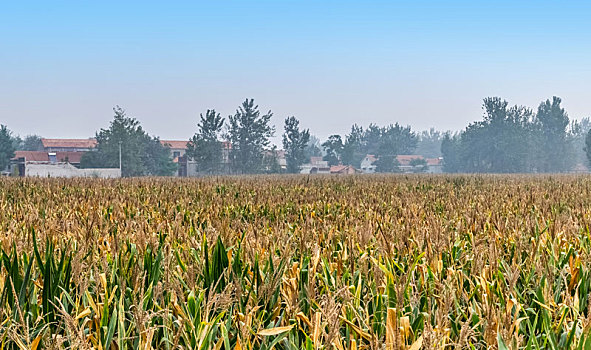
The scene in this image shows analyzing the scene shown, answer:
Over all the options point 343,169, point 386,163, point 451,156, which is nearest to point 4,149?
point 343,169

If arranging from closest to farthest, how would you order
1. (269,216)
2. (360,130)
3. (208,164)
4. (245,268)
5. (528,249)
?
(245,268) < (528,249) < (269,216) < (208,164) < (360,130)

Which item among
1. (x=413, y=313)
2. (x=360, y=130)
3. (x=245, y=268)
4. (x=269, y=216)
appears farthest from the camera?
(x=360, y=130)

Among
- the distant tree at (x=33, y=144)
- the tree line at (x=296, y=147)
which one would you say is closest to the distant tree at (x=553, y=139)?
the tree line at (x=296, y=147)

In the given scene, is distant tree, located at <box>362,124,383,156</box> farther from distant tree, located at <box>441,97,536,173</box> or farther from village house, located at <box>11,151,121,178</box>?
village house, located at <box>11,151,121,178</box>

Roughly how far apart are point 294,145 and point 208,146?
19.9 meters

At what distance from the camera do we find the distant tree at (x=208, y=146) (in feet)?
251

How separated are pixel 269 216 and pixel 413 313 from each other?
5.24 metres

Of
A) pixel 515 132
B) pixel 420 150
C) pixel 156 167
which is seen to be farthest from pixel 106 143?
pixel 420 150

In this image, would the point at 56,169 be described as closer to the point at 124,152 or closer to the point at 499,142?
the point at 124,152

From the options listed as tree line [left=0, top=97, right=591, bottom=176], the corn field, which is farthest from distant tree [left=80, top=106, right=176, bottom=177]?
the corn field

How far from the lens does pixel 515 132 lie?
9244cm

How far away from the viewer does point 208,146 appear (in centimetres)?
7731

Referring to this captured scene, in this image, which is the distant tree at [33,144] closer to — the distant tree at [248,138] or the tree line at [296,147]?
the tree line at [296,147]

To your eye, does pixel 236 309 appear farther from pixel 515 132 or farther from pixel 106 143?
pixel 515 132
